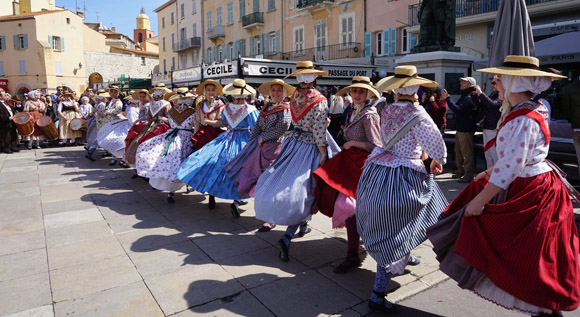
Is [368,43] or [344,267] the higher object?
[368,43]

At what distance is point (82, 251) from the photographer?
4.57m

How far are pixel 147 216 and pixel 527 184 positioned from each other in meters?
4.77

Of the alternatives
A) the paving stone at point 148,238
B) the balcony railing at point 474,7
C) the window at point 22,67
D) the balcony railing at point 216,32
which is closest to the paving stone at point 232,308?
the paving stone at point 148,238

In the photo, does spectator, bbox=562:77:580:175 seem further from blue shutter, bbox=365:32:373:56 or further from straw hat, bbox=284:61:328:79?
blue shutter, bbox=365:32:373:56

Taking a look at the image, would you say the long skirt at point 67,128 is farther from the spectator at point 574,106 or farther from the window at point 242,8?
the window at point 242,8

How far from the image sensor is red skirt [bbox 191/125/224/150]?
6.62 meters

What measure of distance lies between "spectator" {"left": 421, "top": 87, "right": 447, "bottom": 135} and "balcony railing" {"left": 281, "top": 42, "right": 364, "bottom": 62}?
49.8 feet

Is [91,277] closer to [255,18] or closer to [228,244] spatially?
[228,244]

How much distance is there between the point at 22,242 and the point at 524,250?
507 cm

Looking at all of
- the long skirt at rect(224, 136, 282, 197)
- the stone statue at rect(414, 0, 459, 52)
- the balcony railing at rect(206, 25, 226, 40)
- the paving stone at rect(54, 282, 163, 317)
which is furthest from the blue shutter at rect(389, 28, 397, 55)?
the paving stone at rect(54, 282, 163, 317)

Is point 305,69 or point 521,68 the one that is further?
point 305,69

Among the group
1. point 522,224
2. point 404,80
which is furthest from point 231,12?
point 522,224

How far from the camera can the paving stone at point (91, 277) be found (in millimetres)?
3627

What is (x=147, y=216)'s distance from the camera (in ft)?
19.3
